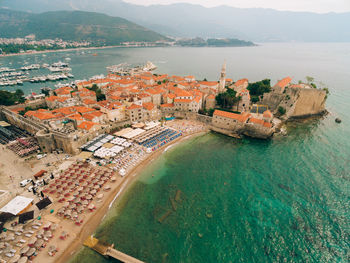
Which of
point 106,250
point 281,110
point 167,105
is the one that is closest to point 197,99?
point 167,105

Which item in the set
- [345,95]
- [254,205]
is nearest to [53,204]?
[254,205]

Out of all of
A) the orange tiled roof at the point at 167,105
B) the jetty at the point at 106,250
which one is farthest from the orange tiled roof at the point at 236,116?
the jetty at the point at 106,250

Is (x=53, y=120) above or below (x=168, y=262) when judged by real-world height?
above

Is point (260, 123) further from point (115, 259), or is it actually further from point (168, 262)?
point (115, 259)

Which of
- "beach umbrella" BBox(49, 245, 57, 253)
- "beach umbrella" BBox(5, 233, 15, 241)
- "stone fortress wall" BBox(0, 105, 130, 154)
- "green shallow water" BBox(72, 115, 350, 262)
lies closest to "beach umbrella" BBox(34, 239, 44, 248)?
"beach umbrella" BBox(49, 245, 57, 253)

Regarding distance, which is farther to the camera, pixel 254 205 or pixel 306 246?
pixel 254 205

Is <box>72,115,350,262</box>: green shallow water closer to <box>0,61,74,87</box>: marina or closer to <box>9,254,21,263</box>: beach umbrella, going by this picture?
<box>9,254,21,263</box>: beach umbrella
